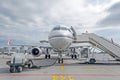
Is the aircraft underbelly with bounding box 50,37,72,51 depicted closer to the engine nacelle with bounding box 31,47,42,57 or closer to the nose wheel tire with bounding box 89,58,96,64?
the nose wheel tire with bounding box 89,58,96,64

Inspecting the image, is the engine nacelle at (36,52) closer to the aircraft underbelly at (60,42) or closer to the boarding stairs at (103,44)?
the aircraft underbelly at (60,42)

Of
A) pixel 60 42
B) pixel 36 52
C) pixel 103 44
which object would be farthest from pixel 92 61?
pixel 36 52

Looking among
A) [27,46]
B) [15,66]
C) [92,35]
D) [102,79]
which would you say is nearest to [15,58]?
[15,66]

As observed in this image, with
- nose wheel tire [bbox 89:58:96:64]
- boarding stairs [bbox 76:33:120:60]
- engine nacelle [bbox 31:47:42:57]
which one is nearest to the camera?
boarding stairs [bbox 76:33:120:60]

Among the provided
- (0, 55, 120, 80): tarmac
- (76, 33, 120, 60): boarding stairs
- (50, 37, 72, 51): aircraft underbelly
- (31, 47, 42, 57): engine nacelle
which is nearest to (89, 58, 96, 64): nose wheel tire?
(76, 33, 120, 60): boarding stairs

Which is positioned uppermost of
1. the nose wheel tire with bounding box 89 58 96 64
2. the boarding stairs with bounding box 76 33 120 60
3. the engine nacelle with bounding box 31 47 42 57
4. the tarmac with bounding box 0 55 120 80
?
the boarding stairs with bounding box 76 33 120 60

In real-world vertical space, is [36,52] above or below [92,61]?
above

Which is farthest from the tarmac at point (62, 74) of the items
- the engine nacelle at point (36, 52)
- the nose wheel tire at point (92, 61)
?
the engine nacelle at point (36, 52)

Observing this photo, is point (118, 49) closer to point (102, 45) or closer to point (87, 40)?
point (102, 45)

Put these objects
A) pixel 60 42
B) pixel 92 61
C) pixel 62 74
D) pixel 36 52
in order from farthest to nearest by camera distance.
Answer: pixel 36 52 → pixel 92 61 → pixel 60 42 → pixel 62 74

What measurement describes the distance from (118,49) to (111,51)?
1.47 meters

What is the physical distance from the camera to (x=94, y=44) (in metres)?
22.9

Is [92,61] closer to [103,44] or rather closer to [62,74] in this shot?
[103,44]

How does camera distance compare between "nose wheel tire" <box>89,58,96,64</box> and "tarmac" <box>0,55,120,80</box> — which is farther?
"nose wheel tire" <box>89,58,96,64</box>
